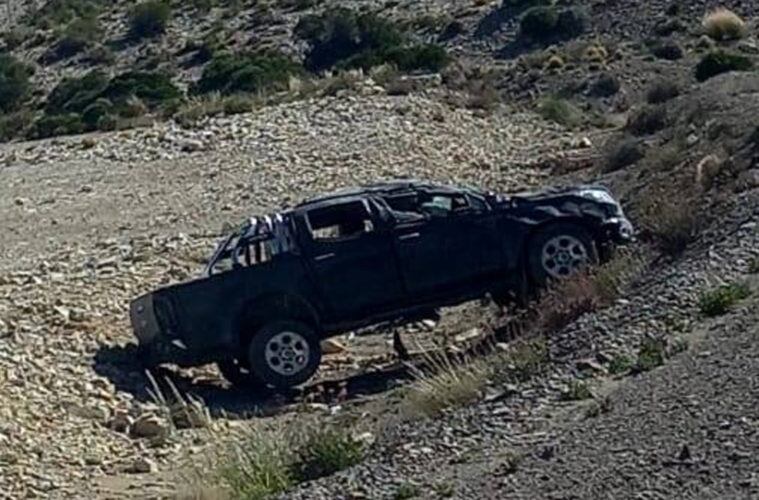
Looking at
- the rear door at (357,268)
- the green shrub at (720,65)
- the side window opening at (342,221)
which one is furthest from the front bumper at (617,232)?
the green shrub at (720,65)

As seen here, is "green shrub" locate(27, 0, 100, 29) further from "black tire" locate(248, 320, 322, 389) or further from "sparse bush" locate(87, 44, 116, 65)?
"black tire" locate(248, 320, 322, 389)

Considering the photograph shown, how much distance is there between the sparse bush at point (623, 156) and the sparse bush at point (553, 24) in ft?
83.0

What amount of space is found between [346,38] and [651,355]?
173 feet

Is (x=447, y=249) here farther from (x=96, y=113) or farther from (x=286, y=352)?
(x=96, y=113)

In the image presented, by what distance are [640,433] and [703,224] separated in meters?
7.45

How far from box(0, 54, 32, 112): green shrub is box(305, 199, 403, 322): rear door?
47423mm

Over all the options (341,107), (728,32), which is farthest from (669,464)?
(728,32)

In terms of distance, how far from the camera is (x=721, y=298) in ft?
48.2

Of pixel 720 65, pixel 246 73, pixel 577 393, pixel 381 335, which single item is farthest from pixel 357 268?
pixel 246 73

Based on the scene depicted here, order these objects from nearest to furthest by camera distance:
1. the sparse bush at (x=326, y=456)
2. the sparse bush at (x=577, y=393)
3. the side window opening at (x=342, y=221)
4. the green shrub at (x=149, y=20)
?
the sparse bush at (x=577, y=393) < the sparse bush at (x=326, y=456) < the side window opening at (x=342, y=221) < the green shrub at (x=149, y=20)

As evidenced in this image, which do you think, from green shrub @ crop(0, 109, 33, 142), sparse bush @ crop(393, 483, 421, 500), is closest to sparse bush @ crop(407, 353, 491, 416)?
sparse bush @ crop(393, 483, 421, 500)

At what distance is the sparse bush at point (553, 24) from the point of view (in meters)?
57.0

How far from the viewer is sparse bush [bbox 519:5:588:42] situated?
5699cm

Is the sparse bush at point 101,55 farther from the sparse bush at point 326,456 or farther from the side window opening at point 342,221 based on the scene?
the sparse bush at point 326,456
